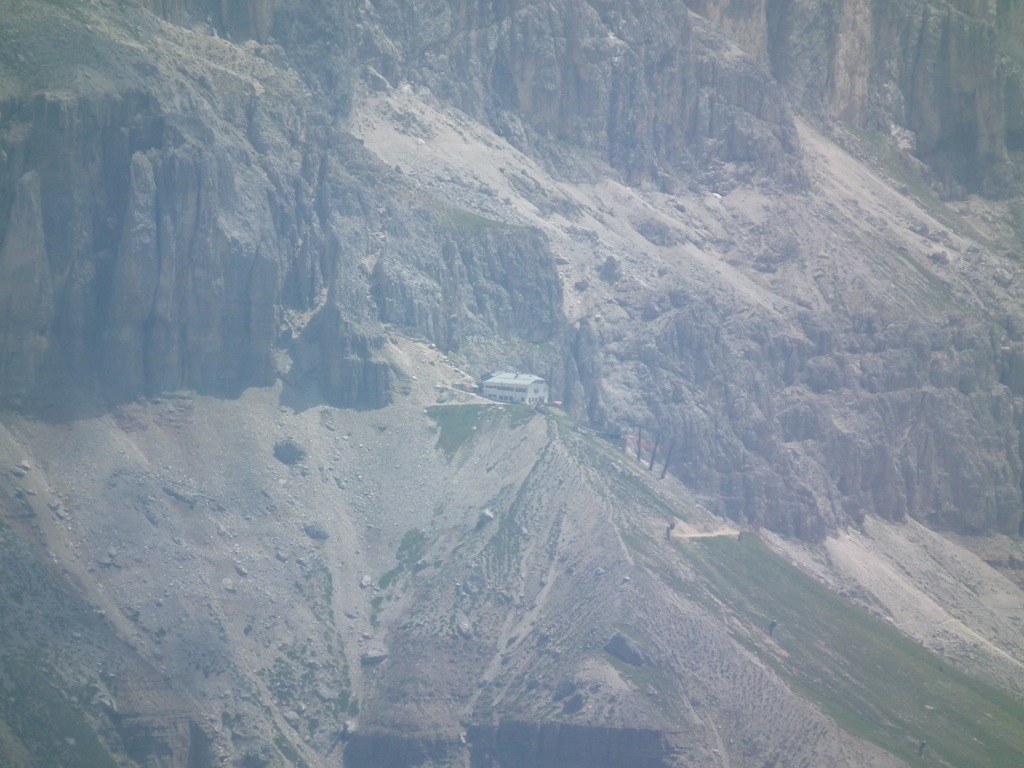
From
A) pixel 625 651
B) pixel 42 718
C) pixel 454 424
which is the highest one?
pixel 454 424

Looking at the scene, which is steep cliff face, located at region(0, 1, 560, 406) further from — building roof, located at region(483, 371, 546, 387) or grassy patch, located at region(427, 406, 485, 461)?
grassy patch, located at region(427, 406, 485, 461)

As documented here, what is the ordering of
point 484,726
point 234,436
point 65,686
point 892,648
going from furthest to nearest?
point 892,648 → point 234,436 → point 484,726 → point 65,686

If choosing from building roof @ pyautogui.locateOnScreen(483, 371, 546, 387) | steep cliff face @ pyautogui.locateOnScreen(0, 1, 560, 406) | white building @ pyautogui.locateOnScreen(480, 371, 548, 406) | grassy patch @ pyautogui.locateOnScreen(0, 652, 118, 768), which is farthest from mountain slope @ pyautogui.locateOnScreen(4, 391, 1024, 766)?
building roof @ pyautogui.locateOnScreen(483, 371, 546, 387)

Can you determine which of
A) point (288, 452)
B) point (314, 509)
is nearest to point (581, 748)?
point (314, 509)

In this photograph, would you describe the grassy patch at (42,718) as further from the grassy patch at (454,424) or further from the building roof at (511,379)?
the building roof at (511,379)

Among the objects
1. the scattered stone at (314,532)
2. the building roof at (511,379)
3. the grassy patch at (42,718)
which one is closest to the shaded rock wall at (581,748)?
the scattered stone at (314,532)

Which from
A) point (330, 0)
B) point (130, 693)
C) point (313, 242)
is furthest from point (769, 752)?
point (330, 0)

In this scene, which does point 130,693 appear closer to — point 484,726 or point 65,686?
point 65,686

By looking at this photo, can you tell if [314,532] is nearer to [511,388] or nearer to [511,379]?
[511,388]
